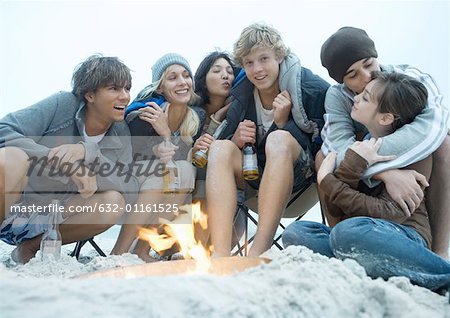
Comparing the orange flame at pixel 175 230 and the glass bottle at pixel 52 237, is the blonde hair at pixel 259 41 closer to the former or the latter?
the orange flame at pixel 175 230

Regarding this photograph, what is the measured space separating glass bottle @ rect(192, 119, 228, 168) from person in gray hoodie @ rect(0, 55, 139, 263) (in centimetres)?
40

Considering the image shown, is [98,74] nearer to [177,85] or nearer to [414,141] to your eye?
[177,85]

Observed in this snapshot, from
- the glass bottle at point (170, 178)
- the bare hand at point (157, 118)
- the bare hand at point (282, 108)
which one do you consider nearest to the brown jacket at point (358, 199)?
the bare hand at point (282, 108)

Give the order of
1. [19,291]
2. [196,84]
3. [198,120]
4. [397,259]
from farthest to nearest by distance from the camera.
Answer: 1. [196,84]
2. [198,120]
3. [397,259]
4. [19,291]

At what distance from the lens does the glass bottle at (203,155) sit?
3.07 meters

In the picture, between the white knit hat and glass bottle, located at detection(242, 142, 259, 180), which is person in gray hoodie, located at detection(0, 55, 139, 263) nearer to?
the white knit hat

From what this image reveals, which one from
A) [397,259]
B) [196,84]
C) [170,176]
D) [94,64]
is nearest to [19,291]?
[397,259]

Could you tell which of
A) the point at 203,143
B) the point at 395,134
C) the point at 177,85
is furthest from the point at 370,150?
the point at 177,85

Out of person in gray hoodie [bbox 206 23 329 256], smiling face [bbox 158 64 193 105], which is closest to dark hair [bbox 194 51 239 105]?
smiling face [bbox 158 64 193 105]

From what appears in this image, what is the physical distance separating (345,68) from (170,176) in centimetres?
123

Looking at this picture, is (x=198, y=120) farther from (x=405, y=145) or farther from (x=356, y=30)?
(x=405, y=145)

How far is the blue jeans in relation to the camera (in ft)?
6.04

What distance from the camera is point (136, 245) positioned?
310 centimetres

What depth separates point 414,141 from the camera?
2203 millimetres
